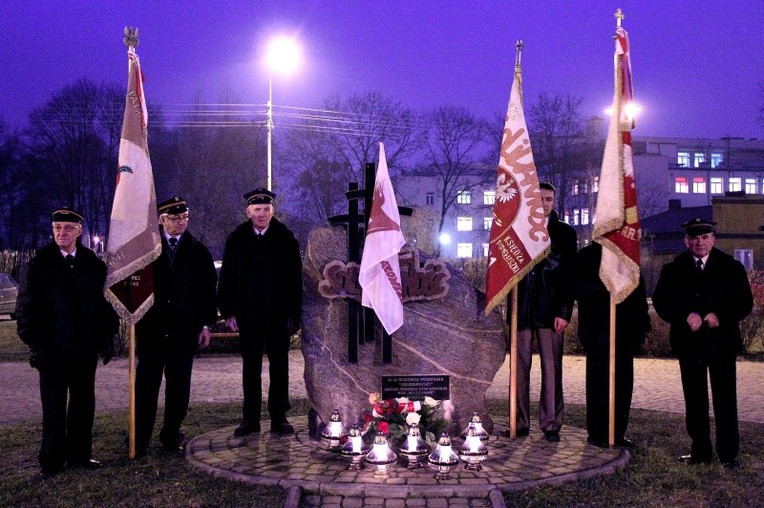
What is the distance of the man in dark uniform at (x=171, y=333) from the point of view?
7492 millimetres

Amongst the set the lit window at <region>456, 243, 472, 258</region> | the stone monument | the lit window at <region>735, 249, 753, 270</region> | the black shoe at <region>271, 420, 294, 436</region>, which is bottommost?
the black shoe at <region>271, 420, 294, 436</region>

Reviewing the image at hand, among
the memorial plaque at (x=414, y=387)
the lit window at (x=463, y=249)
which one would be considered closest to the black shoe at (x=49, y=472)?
the memorial plaque at (x=414, y=387)

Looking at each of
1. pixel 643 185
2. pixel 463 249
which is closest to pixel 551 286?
pixel 463 249

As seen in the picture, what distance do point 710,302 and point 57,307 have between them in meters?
5.71

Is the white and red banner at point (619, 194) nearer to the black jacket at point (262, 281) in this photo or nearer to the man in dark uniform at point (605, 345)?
the man in dark uniform at point (605, 345)

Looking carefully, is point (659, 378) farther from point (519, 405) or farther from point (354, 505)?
point (354, 505)

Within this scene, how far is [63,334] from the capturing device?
669 cm

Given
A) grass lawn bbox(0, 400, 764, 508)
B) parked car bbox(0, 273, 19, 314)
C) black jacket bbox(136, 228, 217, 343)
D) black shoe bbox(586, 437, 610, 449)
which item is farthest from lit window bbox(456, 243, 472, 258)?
black jacket bbox(136, 228, 217, 343)

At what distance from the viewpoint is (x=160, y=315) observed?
748cm

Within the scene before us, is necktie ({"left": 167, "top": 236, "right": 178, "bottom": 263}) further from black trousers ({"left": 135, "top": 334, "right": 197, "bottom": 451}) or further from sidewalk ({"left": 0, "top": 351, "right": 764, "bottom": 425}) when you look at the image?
sidewalk ({"left": 0, "top": 351, "right": 764, "bottom": 425})

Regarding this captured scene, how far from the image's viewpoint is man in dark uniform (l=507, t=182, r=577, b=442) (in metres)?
7.82

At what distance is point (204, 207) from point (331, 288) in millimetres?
34045

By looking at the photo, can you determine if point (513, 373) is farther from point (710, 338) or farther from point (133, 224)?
point (133, 224)

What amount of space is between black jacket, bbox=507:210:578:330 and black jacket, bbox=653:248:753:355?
3.21 feet
